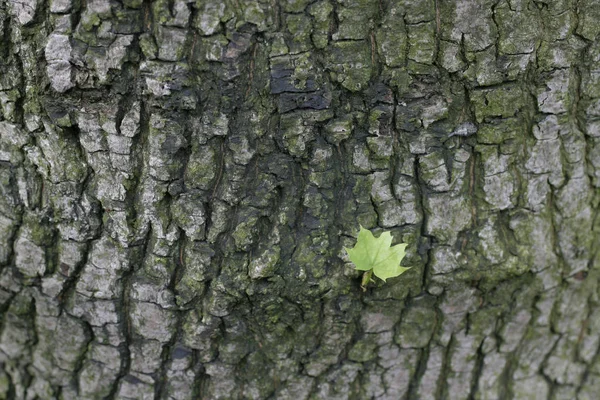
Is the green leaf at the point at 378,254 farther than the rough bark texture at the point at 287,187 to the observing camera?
Yes

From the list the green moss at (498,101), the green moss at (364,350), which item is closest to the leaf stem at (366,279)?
the green moss at (364,350)

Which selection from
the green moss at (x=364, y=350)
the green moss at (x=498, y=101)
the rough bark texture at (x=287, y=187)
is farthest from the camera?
the green moss at (x=364, y=350)

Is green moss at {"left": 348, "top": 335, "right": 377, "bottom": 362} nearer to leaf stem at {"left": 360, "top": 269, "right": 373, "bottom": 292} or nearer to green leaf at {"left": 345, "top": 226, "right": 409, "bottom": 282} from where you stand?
leaf stem at {"left": 360, "top": 269, "right": 373, "bottom": 292}

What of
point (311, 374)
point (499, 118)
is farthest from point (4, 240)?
point (499, 118)

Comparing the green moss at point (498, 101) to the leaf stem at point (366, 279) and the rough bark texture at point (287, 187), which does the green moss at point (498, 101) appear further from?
the leaf stem at point (366, 279)

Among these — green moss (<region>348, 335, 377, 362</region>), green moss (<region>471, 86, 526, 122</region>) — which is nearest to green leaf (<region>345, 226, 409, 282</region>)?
green moss (<region>348, 335, 377, 362</region>)

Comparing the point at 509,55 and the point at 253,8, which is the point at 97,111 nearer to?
the point at 253,8
